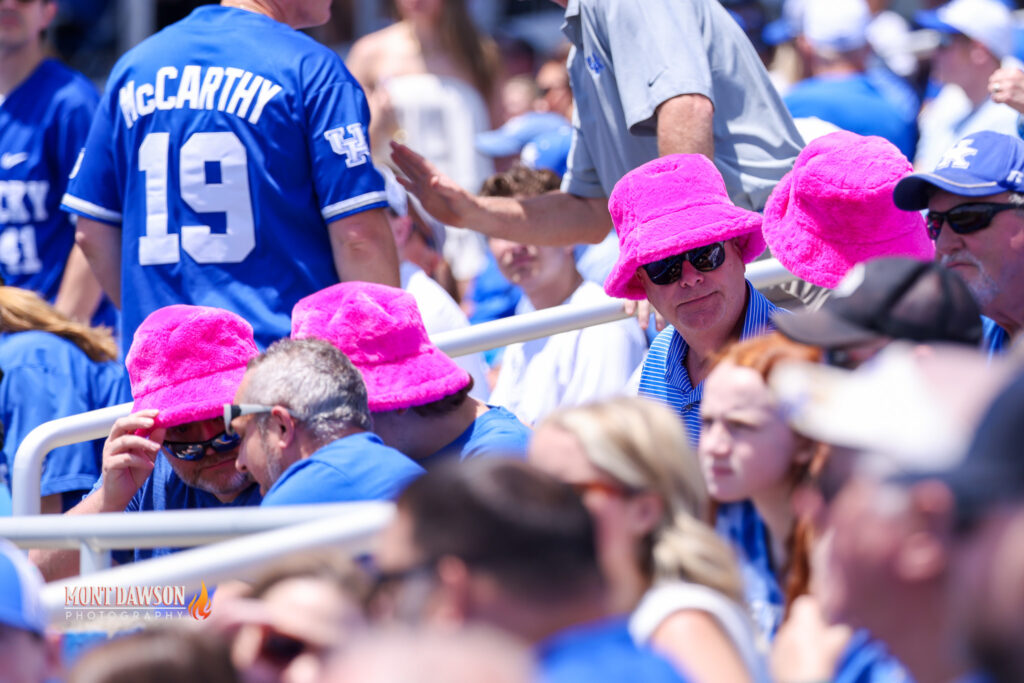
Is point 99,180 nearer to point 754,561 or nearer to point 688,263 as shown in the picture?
point 688,263

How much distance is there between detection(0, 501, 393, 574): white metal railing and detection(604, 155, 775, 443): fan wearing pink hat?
127cm

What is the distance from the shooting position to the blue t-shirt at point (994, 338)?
2.98m

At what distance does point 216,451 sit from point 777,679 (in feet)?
5.58

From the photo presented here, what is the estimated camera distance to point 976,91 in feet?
18.4

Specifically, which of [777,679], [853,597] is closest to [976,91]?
[777,679]

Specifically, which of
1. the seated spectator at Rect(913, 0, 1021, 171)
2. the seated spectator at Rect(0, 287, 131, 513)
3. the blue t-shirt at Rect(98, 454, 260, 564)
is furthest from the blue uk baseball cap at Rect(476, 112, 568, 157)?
the blue t-shirt at Rect(98, 454, 260, 564)

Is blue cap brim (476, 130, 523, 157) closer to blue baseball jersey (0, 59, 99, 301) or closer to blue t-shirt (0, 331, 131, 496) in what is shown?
blue baseball jersey (0, 59, 99, 301)

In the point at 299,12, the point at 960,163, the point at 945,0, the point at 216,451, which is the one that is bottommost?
the point at 945,0

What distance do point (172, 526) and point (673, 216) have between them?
1534 millimetres

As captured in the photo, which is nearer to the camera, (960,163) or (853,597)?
(853,597)

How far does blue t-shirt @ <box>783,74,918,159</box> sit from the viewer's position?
217 inches

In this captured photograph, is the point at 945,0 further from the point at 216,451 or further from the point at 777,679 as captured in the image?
the point at 777,679

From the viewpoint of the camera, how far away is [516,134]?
6316 millimetres

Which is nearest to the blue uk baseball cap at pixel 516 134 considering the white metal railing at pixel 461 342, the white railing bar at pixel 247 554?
the white metal railing at pixel 461 342
